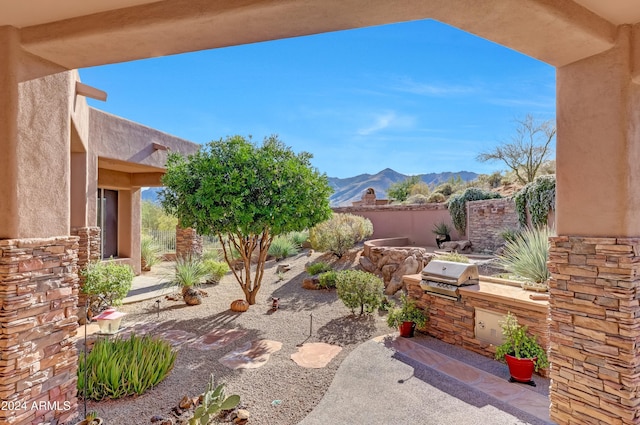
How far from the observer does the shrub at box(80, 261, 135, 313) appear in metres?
6.57

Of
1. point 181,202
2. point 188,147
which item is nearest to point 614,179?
point 181,202

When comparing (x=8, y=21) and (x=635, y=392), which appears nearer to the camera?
(x=8, y=21)

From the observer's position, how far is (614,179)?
263cm

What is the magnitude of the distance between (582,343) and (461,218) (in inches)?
472

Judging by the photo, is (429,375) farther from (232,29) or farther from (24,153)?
(24,153)

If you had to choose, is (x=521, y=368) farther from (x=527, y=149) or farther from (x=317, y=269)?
(x=527, y=149)

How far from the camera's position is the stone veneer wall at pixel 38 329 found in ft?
8.03

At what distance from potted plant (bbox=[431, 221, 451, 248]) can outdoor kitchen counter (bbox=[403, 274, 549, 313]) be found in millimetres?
8991

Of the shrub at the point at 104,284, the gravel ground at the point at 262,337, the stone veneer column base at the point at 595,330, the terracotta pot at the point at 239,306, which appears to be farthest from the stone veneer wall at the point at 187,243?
the stone veneer column base at the point at 595,330

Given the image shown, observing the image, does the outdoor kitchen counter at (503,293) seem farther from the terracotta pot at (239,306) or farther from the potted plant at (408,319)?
the terracotta pot at (239,306)

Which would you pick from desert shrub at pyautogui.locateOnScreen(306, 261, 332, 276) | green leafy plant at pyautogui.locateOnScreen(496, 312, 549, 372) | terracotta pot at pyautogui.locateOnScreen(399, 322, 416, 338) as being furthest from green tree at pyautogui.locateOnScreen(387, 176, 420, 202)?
green leafy plant at pyautogui.locateOnScreen(496, 312, 549, 372)

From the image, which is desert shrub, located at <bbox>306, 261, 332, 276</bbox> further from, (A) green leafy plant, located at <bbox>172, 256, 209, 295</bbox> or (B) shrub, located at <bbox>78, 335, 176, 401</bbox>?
(B) shrub, located at <bbox>78, 335, 176, 401</bbox>

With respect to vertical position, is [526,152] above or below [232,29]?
above

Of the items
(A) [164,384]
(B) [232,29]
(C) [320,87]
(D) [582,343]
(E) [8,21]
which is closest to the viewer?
(B) [232,29]
